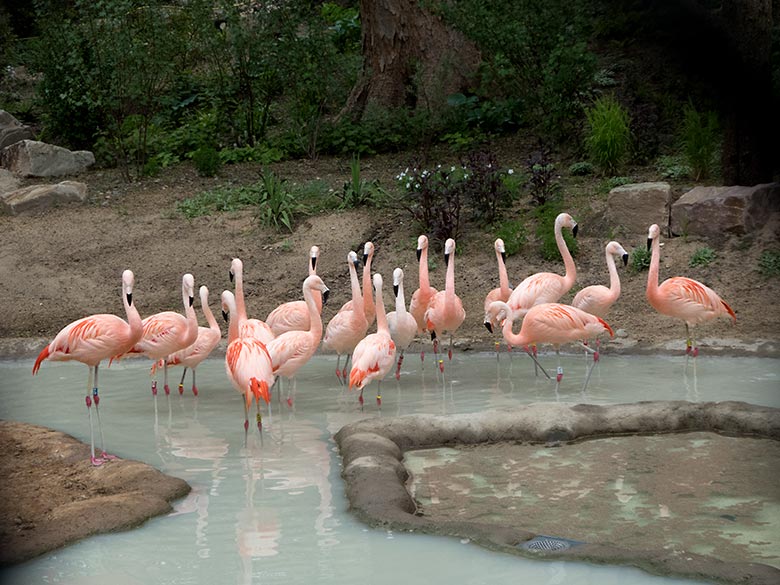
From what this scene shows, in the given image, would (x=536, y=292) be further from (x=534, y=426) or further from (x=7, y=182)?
(x=7, y=182)

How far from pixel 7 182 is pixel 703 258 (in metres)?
8.51

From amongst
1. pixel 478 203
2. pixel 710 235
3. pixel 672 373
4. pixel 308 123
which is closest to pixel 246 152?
pixel 308 123

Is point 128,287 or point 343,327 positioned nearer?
point 128,287

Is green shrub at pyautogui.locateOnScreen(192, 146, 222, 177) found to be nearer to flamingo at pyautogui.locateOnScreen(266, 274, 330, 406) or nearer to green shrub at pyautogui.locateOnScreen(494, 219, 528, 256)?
green shrub at pyautogui.locateOnScreen(494, 219, 528, 256)

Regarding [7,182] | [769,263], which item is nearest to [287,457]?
[769,263]

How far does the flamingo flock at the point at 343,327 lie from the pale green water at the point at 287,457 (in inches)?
8.6

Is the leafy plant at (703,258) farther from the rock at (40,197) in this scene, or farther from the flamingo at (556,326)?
the rock at (40,197)

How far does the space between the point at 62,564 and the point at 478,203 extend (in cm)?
756

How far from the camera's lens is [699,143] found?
35.8 ft

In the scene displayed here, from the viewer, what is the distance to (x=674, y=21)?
65cm

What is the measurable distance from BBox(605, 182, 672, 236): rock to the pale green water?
→ 2.30 meters

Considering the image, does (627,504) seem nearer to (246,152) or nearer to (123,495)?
(123,495)

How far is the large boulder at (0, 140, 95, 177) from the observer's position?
1318 centimetres

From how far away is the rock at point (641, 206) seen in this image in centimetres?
1019
